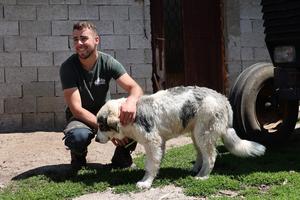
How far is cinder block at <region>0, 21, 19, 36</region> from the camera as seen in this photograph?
28.3 ft

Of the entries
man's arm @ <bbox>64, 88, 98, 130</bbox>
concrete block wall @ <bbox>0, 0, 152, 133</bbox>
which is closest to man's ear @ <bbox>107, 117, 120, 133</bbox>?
man's arm @ <bbox>64, 88, 98, 130</bbox>

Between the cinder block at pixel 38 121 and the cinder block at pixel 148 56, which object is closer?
the cinder block at pixel 38 121

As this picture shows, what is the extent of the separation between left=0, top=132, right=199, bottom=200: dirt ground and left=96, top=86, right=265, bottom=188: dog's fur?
0.89 feet

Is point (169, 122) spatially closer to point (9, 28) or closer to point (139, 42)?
point (139, 42)

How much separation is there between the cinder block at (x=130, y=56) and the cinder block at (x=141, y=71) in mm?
105

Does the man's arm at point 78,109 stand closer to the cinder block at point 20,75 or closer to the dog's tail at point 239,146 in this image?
the dog's tail at point 239,146

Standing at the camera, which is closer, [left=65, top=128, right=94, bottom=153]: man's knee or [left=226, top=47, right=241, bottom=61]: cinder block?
[left=65, top=128, right=94, bottom=153]: man's knee

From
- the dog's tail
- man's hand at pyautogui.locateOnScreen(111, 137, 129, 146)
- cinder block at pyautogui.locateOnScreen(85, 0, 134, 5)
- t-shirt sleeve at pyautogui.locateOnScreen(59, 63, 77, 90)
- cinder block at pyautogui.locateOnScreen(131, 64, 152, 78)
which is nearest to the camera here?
the dog's tail

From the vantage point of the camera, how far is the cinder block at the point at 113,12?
29.6 feet

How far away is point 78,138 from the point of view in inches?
214

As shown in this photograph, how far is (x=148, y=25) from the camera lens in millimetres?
9219

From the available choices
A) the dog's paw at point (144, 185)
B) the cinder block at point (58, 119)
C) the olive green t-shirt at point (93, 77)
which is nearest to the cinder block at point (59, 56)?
the cinder block at point (58, 119)

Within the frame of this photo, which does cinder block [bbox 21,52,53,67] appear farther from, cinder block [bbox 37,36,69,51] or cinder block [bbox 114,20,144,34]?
cinder block [bbox 114,20,144,34]

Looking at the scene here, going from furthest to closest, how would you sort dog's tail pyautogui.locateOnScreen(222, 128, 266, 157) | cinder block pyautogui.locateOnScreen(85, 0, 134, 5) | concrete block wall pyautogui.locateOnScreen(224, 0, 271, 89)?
concrete block wall pyautogui.locateOnScreen(224, 0, 271, 89), cinder block pyautogui.locateOnScreen(85, 0, 134, 5), dog's tail pyautogui.locateOnScreen(222, 128, 266, 157)
